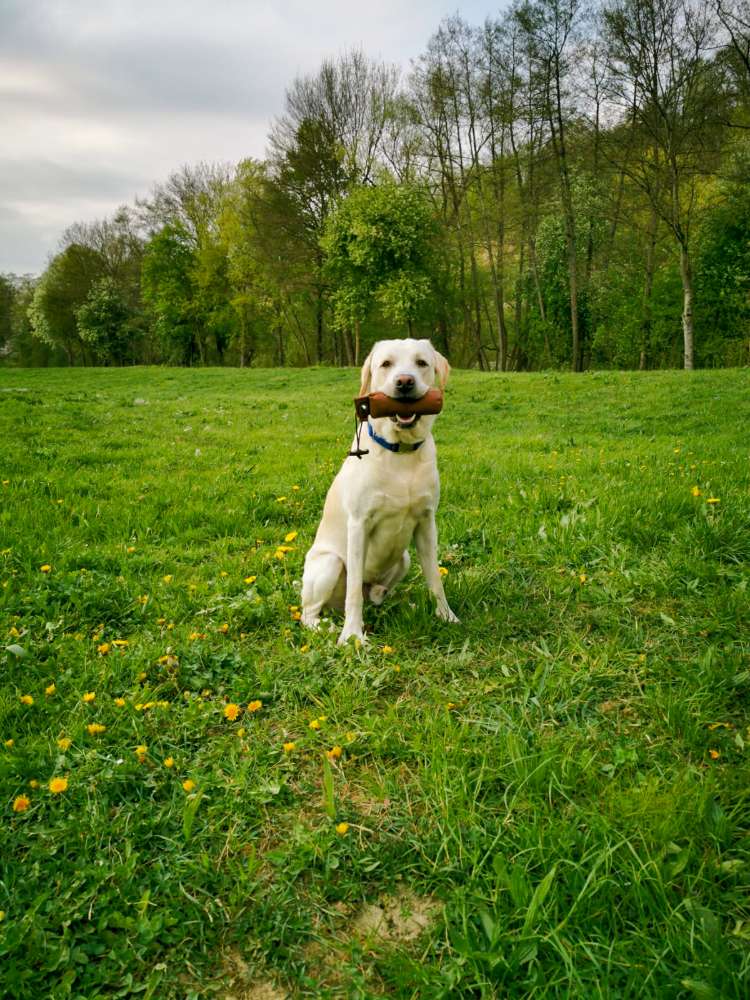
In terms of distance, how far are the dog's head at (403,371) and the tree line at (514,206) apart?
72.4 feet

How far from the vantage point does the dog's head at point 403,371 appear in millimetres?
3342

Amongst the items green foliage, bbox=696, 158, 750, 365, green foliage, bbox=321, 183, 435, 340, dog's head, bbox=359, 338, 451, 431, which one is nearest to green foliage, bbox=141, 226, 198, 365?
green foliage, bbox=321, 183, 435, 340

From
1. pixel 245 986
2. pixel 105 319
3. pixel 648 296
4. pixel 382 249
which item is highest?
pixel 105 319

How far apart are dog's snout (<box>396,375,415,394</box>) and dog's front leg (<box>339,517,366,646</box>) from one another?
0.85m

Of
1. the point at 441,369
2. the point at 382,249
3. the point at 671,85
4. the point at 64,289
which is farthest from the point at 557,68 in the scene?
the point at 64,289

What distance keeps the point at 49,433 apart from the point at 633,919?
10.3 metres

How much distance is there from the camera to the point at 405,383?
3.31 m

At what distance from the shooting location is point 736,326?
94.1 feet

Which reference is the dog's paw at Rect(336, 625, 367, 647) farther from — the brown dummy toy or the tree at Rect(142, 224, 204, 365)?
the tree at Rect(142, 224, 204, 365)

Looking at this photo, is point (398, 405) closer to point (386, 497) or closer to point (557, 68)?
point (386, 497)

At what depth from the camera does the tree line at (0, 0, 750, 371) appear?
21.4 metres

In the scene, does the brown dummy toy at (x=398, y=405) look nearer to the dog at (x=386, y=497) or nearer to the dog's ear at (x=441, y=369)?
the dog at (x=386, y=497)

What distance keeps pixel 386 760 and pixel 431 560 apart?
1.51 metres

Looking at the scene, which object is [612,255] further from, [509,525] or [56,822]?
[56,822]
